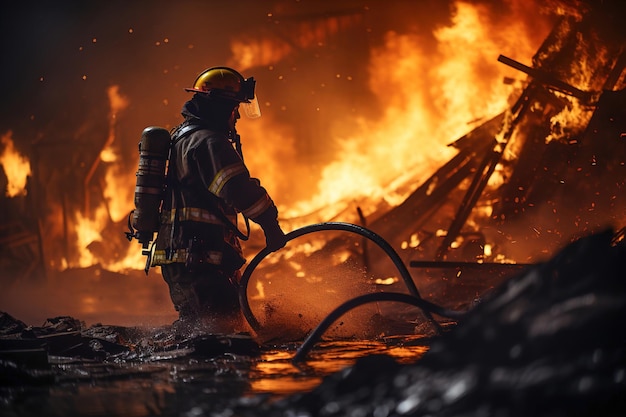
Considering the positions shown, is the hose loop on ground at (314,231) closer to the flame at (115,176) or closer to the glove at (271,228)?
the glove at (271,228)

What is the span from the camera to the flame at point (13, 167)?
44.8 ft

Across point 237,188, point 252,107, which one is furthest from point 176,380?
point 252,107

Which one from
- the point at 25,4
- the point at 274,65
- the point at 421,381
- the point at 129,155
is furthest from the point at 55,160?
the point at 421,381

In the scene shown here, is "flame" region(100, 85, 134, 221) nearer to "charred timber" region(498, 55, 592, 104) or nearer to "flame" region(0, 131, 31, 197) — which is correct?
"flame" region(0, 131, 31, 197)

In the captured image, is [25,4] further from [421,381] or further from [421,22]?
[421,381]

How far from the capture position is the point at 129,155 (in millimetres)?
13930

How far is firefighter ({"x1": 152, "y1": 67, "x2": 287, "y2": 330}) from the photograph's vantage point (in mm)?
5613

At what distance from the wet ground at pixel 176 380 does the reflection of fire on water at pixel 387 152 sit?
4.39 meters

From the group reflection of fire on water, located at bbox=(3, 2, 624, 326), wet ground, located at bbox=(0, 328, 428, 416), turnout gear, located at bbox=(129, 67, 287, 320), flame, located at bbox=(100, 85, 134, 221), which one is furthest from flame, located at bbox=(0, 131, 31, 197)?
wet ground, located at bbox=(0, 328, 428, 416)

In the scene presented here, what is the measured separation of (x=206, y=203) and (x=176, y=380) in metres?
2.03

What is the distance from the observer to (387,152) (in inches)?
509

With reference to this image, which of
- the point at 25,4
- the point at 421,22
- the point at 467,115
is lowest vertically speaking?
the point at 467,115

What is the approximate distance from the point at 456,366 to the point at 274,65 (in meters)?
12.1

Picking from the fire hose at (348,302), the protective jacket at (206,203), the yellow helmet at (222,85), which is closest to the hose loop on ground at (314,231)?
the fire hose at (348,302)
